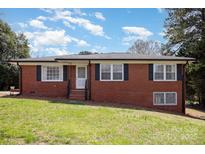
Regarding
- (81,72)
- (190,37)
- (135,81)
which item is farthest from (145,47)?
(135,81)

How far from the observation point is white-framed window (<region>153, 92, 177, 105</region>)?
68.0 feet

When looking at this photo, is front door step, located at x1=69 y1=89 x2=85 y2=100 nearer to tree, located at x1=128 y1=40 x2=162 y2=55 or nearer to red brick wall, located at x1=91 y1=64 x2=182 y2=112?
red brick wall, located at x1=91 y1=64 x2=182 y2=112

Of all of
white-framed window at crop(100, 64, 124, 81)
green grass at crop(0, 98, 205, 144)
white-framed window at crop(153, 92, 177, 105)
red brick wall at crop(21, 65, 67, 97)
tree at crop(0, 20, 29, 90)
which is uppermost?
tree at crop(0, 20, 29, 90)

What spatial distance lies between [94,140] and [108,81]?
38.1ft

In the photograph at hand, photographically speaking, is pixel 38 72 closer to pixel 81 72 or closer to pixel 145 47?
pixel 81 72

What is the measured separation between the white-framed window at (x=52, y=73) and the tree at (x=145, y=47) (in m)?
28.3

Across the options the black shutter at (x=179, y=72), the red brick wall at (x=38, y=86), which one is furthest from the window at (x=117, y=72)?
the black shutter at (x=179, y=72)

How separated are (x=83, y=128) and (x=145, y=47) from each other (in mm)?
39684

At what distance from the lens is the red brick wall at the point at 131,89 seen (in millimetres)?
20516

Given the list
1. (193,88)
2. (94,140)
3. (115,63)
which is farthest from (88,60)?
(193,88)

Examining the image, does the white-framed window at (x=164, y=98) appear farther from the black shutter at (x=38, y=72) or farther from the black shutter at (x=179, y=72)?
the black shutter at (x=38, y=72)

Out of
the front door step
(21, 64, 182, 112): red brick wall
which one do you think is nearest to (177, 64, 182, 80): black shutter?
(21, 64, 182, 112): red brick wall

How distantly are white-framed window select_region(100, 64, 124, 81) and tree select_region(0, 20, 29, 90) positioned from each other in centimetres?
1697
